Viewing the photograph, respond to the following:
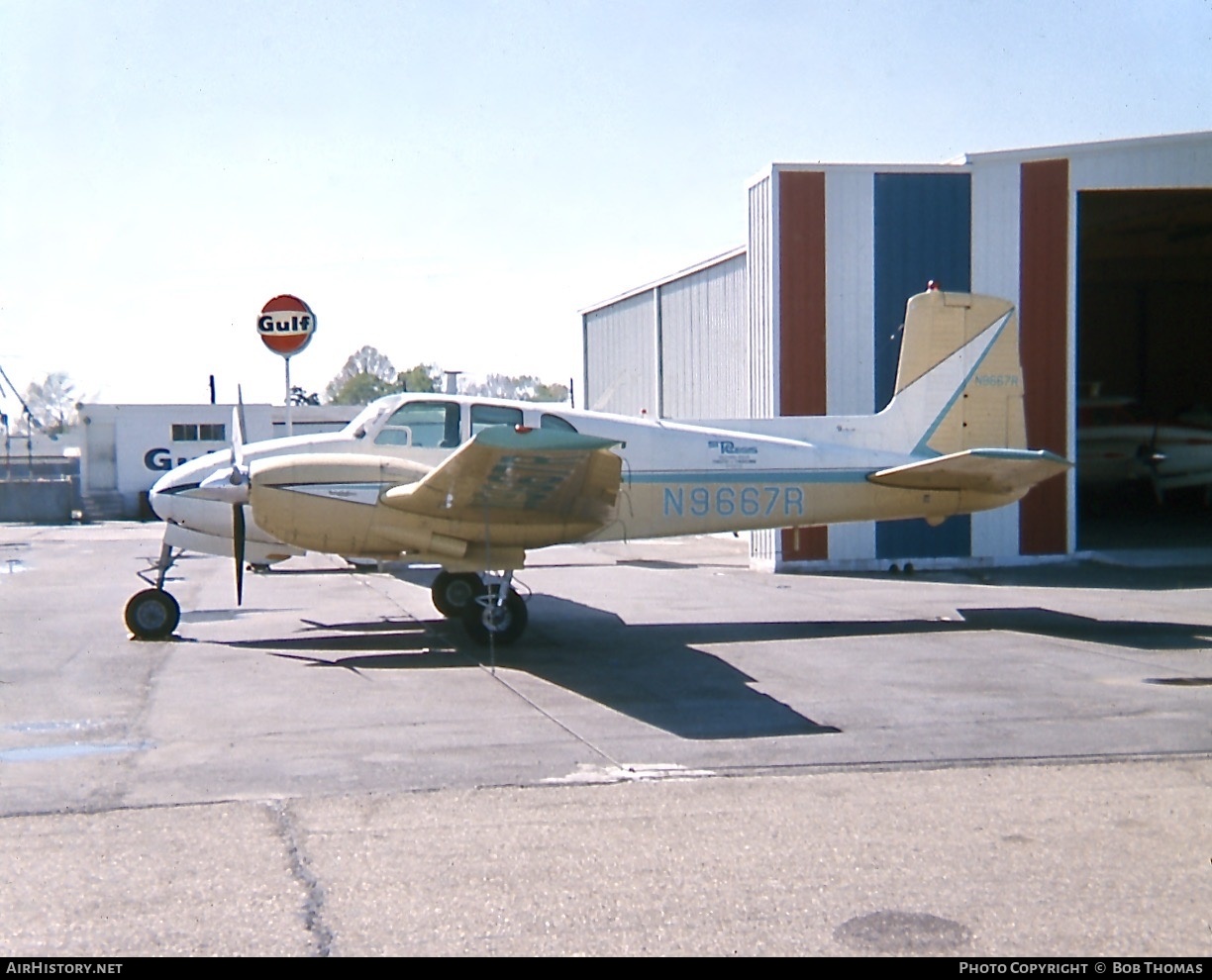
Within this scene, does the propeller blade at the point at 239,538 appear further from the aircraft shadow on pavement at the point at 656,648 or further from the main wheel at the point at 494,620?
the main wheel at the point at 494,620

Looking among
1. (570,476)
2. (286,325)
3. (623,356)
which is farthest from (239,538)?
(623,356)

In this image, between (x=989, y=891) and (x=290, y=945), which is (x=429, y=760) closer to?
(x=290, y=945)

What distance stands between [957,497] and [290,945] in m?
10.2

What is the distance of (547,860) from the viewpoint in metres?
5.43

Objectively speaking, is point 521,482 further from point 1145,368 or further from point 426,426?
point 1145,368

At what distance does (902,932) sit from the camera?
456cm

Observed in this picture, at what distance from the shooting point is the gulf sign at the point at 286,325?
15.6 meters

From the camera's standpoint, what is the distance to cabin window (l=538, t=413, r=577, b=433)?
496 inches

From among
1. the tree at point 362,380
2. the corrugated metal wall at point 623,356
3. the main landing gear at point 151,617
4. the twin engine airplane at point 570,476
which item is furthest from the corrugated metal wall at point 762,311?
the tree at point 362,380

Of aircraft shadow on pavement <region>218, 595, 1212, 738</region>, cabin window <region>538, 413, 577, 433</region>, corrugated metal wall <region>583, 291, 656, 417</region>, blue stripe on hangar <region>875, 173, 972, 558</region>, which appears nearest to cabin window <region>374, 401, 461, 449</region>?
cabin window <region>538, 413, 577, 433</region>

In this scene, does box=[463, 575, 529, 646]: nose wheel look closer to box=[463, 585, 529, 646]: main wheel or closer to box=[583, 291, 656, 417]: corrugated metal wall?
box=[463, 585, 529, 646]: main wheel

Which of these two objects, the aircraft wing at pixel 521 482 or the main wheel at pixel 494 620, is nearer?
the aircraft wing at pixel 521 482

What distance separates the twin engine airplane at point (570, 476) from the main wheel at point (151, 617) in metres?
0.01

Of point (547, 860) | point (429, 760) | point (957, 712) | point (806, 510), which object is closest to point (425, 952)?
point (547, 860)
